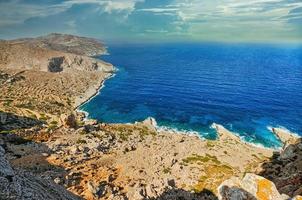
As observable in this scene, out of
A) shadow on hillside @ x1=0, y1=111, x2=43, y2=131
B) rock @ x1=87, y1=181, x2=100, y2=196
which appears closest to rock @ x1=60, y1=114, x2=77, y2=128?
shadow on hillside @ x1=0, y1=111, x2=43, y2=131

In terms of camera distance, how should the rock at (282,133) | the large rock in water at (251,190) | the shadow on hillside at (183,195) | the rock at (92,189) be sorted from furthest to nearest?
the rock at (282,133), the shadow on hillside at (183,195), the rock at (92,189), the large rock in water at (251,190)

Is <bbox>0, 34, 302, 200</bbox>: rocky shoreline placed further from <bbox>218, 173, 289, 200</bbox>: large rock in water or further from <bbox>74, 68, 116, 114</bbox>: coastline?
<bbox>74, 68, 116, 114</bbox>: coastline

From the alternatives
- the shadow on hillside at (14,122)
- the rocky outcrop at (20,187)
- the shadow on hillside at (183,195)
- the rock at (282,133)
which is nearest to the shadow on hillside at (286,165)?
the shadow on hillside at (183,195)

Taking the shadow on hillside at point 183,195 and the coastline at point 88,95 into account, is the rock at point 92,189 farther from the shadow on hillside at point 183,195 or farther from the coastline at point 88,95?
the coastline at point 88,95

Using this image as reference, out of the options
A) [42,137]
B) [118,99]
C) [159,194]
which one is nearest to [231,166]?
[159,194]

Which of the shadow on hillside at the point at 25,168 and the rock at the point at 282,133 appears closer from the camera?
the shadow on hillside at the point at 25,168

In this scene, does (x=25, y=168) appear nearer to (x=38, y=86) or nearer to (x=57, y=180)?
(x=57, y=180)
